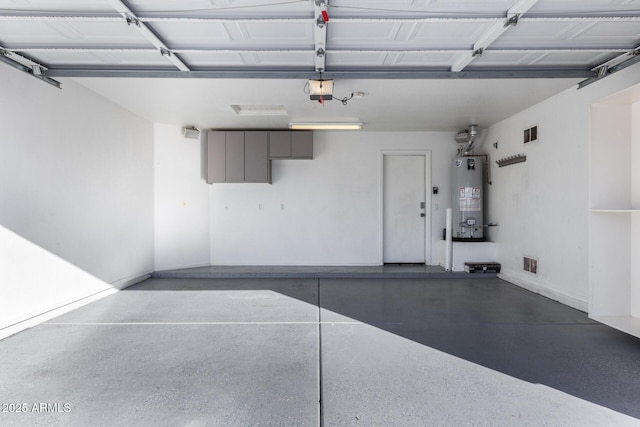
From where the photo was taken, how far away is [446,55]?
3123mm

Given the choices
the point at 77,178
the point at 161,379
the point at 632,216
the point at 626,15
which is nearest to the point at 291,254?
the point at 77,178

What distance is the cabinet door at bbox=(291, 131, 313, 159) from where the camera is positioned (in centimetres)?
586

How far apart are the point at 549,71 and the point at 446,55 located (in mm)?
1254

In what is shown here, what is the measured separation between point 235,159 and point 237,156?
0.07m

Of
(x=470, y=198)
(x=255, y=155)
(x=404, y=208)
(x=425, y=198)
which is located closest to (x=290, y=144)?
(x=255, y=155)

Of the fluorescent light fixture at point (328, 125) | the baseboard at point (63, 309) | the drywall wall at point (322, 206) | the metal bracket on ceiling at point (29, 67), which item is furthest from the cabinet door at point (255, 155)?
the metal bracket on ceiling at point (29, 67)

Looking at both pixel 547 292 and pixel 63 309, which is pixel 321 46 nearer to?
pixel 63 309

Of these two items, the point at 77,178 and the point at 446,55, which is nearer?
the point at 446,55

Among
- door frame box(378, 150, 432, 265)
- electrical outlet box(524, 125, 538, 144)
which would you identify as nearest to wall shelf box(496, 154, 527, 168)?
electrical outlet box(524, 125, 538, 144)

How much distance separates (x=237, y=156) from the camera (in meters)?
5.88

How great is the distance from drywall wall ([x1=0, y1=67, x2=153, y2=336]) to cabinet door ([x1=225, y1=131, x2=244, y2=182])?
4.49 feet

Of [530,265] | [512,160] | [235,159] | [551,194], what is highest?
[235,159]

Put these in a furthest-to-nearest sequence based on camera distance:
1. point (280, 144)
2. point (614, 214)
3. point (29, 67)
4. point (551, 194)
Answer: point (280, 144) → point (551, 194) → point (29, 67) → point (614, 214)

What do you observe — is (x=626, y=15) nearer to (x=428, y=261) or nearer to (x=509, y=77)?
(x=509, y=77)
